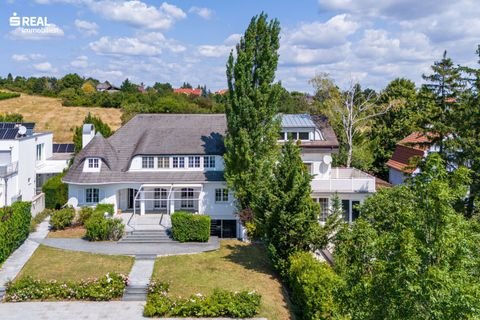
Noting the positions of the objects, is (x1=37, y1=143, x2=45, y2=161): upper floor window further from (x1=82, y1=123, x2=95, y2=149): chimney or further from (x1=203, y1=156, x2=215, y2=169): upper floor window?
(x1=203, y1=156, x2=215, y2=169): upper floor window

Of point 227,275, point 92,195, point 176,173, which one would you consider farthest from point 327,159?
point 92,195

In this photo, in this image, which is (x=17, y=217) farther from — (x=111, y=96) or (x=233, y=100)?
(x=111, y=96)

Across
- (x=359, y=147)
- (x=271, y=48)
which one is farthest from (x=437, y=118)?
(x=359, y=147)

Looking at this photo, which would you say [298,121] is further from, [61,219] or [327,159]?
[61,219]

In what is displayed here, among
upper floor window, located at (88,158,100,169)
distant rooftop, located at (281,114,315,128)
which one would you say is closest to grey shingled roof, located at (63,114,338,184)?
upper floor window, located at (88,158,100,169)

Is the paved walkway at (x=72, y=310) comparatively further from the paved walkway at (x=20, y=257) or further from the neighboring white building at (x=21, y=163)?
the neighboring white building at (x=21, y=163)

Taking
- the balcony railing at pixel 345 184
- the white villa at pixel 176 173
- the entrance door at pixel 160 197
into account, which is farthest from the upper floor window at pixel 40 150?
the balcony railing at pixel 345 184
